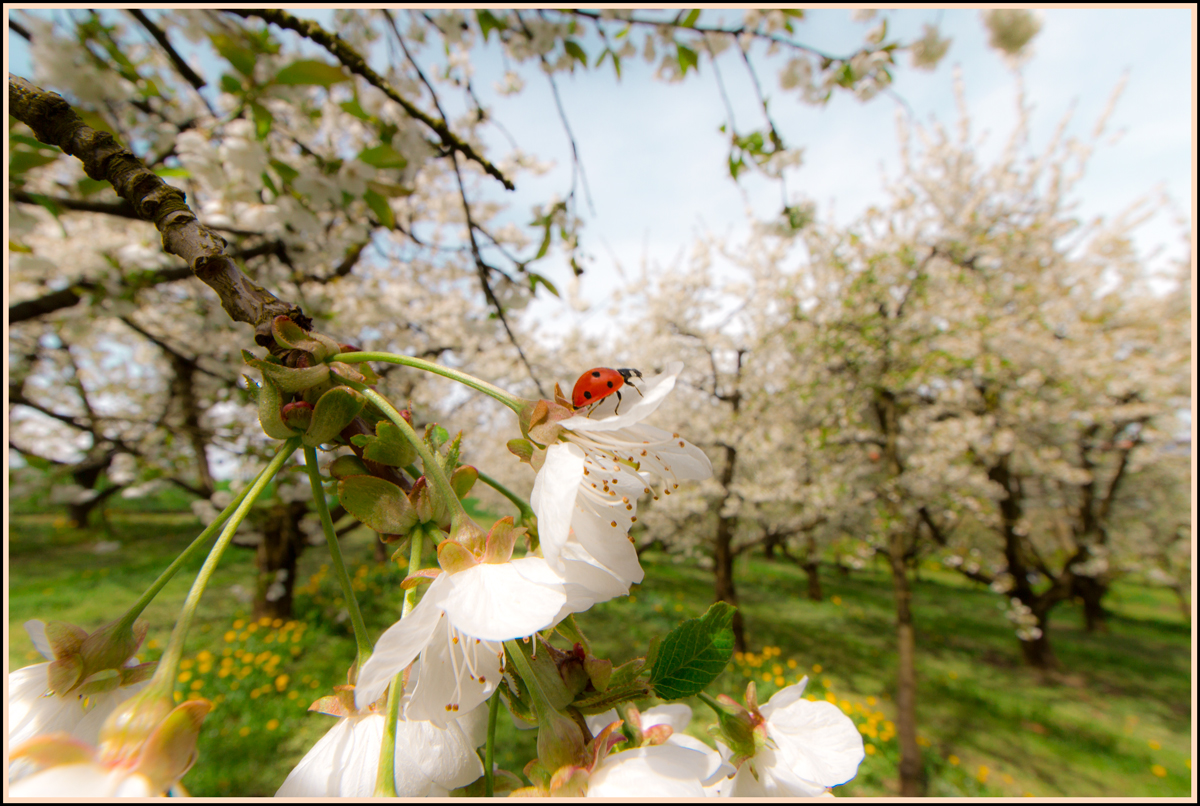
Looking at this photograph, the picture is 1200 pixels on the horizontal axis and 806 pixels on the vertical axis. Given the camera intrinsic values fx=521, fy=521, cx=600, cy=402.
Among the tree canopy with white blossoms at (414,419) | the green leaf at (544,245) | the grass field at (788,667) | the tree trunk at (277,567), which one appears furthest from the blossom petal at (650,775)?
the tree trunk at (277,567)

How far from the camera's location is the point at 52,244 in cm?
558

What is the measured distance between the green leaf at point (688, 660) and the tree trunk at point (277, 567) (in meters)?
4.13

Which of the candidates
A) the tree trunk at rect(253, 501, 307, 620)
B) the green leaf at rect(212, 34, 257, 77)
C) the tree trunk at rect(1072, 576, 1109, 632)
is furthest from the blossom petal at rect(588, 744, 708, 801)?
the tree trunk at rect(1072, 576, 1109, 632)

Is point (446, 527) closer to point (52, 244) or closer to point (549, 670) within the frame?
point (549, 670)

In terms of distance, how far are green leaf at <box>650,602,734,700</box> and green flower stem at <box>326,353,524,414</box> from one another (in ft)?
0.66

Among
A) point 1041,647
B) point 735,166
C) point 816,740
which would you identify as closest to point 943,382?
point 1041,647

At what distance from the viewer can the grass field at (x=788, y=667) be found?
307 cm

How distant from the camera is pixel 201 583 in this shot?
33 centimetres

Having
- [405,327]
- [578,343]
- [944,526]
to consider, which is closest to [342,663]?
[405,327]

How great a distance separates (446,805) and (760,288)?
19.7 feet

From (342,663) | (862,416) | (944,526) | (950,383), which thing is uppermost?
(950,383)

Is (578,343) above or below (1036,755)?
above

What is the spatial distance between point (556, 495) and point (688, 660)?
15 cm

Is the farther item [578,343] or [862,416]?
[578,343]
